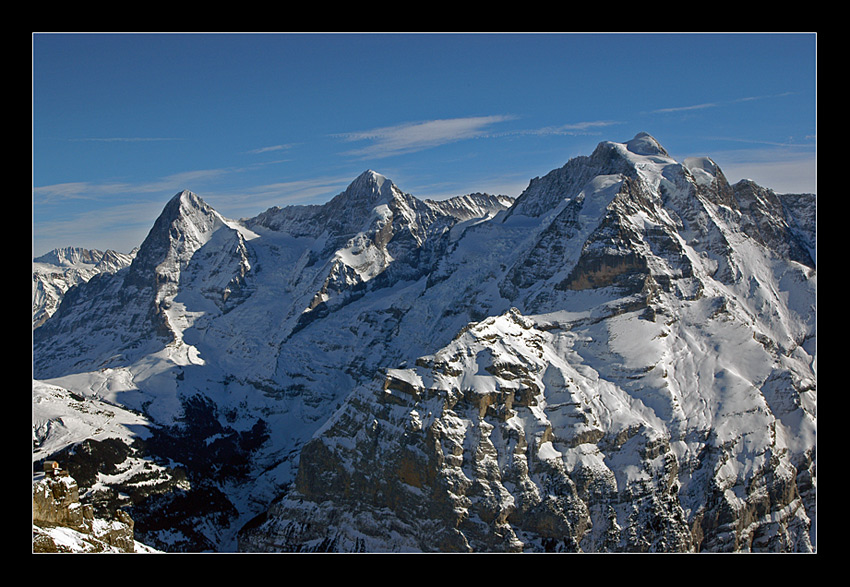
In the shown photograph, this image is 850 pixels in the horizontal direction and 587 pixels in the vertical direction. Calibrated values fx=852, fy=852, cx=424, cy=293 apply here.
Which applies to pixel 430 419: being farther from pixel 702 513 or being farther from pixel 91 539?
pixel 91 539

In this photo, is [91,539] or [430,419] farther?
[430,419]

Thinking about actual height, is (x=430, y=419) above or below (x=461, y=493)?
above

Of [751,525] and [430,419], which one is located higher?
[430,419]
